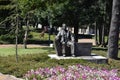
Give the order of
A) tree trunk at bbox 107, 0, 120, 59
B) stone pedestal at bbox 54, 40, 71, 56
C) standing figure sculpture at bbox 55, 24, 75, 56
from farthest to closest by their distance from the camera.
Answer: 1. tree trunk at bbox 107, 0, 120, 59
2. stone pedestal at bbox 54, 40, 71, 56
3. standing figure sculpture at bbox 55, 24, 75, 56

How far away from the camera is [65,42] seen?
16.1 metres

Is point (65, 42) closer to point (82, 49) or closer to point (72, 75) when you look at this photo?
point (82, 49)

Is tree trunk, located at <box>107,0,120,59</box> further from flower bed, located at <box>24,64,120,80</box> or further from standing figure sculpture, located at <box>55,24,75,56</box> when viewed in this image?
flower bed, located at <box>24,64,120,80</box>

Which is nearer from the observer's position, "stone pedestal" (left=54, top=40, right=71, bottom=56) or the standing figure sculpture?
the standing figure sculpture

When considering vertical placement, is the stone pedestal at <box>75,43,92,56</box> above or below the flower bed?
below

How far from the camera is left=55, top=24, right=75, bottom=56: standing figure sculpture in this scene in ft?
52.5

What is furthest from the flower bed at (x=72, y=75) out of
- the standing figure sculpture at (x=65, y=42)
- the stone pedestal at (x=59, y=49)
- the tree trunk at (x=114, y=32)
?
the tree trunk at (x=114, y=32)

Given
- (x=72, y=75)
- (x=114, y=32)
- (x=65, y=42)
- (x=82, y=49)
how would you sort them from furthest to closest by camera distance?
1. (x=114, y=32)
2. (x=82, y=49)
3. (x=65, y=42)
4. (x=72, y=75)

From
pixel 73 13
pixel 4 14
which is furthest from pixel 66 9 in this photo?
pixel 4 14

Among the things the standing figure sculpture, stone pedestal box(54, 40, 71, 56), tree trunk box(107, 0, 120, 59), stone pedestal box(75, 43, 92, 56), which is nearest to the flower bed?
the standing figure sculpture

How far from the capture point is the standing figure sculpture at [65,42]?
52.5ft

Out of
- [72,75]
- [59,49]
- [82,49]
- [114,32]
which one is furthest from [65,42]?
[72,75]

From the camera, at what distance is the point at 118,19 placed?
19734 millimetres

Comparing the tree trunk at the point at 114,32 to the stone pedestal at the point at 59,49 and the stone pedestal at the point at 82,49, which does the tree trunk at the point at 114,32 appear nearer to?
the stone pedestal at the point at 82,49
